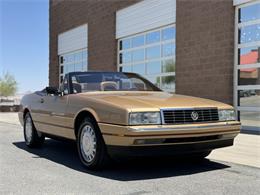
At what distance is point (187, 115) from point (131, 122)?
76 cm

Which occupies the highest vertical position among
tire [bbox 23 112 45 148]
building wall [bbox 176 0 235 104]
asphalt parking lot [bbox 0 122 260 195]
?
building wall [bbox 176 0 235 104]

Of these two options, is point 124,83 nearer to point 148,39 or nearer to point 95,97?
point 95,97

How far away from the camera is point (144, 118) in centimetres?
507

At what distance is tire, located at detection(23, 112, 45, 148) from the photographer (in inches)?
310

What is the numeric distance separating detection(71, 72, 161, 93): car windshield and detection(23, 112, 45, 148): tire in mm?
1539

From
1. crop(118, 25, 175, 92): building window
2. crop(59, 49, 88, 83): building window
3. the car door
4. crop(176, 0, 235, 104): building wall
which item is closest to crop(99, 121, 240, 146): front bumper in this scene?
the car door

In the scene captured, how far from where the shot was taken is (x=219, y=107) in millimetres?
5668

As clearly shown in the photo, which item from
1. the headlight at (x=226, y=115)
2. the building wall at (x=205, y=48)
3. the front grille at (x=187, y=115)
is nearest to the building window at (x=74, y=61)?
the building wall at (x=205, y=48)

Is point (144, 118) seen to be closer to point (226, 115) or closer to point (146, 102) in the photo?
point (146, 102)

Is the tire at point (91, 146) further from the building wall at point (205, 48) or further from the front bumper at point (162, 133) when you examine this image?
the building wall at point (205, 48)

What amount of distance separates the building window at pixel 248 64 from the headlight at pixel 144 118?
20.4 ft

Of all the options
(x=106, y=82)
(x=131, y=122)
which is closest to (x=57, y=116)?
(x=106, y=82)

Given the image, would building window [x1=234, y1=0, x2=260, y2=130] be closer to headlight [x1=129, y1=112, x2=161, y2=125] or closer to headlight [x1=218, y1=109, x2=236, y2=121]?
headlight [x1=218, y1=109, x2=236, y2=121]

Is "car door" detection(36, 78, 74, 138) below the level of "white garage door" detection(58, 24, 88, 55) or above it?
below
